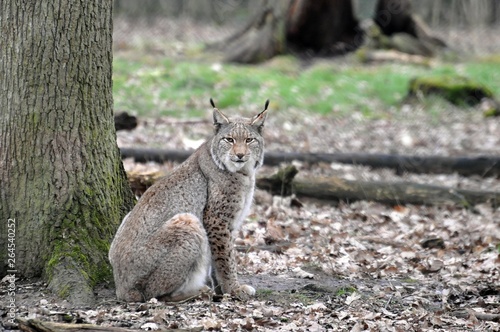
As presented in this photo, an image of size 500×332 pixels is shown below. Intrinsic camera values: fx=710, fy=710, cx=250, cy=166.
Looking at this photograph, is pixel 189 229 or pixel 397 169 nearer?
pixel 189 229

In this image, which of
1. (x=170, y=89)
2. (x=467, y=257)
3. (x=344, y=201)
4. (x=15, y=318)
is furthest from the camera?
(x=170, y=89)

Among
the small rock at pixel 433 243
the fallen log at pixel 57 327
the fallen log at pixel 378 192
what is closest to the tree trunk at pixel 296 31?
the fallen log at pixel 378 192

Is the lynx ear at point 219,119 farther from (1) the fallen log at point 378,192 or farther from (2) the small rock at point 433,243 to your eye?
(2) the small rock at point 433,243

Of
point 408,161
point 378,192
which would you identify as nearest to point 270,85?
point 408,161

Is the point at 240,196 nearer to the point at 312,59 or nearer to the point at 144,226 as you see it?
the point at 144,226

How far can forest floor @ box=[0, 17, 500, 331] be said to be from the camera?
5.65 metres

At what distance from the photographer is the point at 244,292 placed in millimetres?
6238

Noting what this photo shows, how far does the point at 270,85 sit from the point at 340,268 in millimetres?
9294

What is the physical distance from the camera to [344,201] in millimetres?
9500

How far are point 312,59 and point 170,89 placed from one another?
5.26 m

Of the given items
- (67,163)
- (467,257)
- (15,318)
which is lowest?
(467,257)

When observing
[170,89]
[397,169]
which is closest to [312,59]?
[170,89]

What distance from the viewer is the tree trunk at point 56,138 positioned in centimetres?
598

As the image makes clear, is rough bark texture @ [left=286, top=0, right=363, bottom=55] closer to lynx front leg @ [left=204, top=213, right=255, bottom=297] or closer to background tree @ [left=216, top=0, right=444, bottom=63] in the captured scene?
background tree @ [left=216, top=0, right=444, bottom=63]
